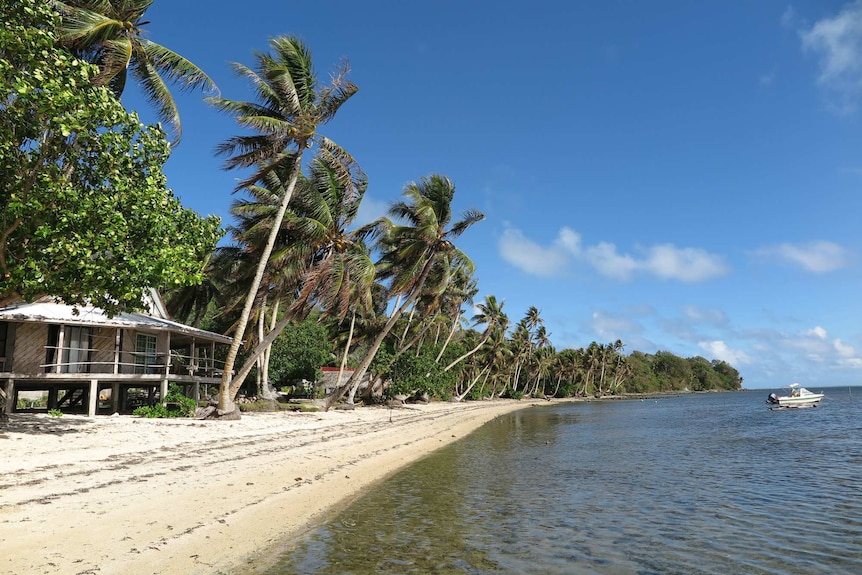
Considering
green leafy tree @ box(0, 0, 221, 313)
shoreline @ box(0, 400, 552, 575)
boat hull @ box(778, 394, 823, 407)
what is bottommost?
boat hull @ box(778, 394, 823, 407)

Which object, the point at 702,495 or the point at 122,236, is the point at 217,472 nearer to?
the point at 122,236

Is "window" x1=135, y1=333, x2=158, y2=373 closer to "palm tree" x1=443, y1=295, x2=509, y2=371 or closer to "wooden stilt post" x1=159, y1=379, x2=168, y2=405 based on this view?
"wooden stilt post" x1=159, y1=379, x2=168, y2=405

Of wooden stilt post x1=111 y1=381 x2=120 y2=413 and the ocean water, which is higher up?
wooden stilt post x1=111 y1=381 x2=120 y2=413

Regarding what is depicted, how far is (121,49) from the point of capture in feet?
52.2

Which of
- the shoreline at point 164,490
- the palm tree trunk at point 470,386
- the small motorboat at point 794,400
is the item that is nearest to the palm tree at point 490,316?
the palm tree trunk at point 470,386

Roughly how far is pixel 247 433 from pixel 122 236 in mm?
8507

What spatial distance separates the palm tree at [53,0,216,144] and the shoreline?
9981 mm

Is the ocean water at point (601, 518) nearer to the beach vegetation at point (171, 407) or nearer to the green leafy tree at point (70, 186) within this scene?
the green leafy tree at point (70, 186)

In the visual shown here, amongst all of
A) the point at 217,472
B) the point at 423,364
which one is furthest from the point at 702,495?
the point at 423,364

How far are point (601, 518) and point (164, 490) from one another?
24.8 feet

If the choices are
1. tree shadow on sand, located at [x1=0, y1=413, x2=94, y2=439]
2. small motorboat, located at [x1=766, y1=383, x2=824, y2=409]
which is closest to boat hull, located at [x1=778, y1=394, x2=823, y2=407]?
small motorboat, located at [x1=766, y1=383, x2=824, y2=409]

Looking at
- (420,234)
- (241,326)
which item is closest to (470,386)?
(420,234)

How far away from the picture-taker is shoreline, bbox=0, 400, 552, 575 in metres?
6.32

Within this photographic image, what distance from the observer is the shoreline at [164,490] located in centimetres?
632
